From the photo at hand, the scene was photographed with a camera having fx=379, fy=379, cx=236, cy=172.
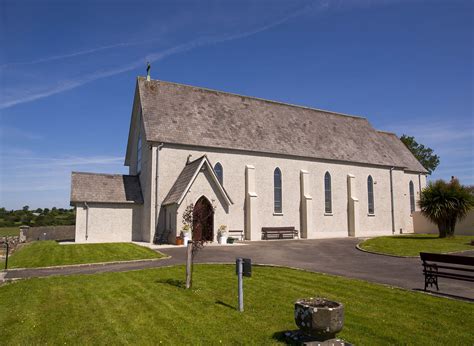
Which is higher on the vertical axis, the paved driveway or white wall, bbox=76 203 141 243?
white wall, bbox=76 203 141 243

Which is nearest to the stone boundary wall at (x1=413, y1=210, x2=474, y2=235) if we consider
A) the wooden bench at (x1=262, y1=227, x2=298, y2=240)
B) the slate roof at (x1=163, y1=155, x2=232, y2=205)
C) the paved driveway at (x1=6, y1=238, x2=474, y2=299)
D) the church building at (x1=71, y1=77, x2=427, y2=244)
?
the church building at (x1=71, y1=77, x2=427, y2=244)

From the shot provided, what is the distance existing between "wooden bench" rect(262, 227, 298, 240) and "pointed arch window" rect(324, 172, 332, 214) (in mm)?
5096

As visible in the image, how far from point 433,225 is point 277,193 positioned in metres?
20.5

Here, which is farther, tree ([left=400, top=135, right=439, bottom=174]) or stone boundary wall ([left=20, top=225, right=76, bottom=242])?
tree ([left=400, top=135, right=439, bottom=174])

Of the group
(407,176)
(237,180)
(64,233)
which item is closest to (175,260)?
(237,180)

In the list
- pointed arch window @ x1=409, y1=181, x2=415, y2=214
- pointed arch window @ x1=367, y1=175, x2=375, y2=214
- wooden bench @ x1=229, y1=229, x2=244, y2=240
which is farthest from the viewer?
pointed arch window @ x1=409, y1=181, x2=415, y2=214

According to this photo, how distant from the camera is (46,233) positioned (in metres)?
40.1

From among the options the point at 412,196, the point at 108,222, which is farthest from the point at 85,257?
the point at 412,196

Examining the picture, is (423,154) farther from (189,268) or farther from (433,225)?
(189,268)

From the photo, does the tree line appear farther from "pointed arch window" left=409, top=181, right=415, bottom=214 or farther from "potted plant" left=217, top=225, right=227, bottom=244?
"pointed arch window" left=409, top=181, right=415, bottom=214

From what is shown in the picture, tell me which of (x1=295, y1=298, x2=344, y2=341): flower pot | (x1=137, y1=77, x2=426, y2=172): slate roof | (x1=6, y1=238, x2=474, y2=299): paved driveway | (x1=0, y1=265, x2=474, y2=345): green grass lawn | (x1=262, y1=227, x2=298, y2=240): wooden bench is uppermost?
(x1=137, y1=77, x2=426, y2=172): slate roof

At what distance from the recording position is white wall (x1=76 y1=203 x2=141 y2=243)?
1222 inches

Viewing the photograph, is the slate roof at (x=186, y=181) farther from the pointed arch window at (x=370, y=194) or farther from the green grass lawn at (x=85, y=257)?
the pointed arch window at (x=370, y=194)

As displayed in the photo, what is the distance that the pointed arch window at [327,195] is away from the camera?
39.1 meters
